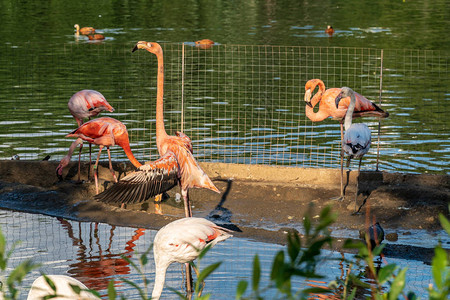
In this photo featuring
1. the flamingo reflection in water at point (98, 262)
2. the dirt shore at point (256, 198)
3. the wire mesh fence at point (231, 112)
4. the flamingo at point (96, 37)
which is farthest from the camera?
the flamingo at point (96, 37)

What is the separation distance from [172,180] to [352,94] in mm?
3159

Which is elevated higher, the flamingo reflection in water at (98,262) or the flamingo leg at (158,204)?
the flamingo reflection in water at (98,262)

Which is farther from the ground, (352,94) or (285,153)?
(352,94)

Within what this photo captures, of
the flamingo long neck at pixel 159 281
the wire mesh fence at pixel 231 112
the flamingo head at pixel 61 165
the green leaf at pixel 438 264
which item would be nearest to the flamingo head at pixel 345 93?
the wire mesh fence at pixel 231 112

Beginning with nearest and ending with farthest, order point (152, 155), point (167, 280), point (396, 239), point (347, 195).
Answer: point (167, 280), point (396, 239), point (347, 195), point (152, 155)

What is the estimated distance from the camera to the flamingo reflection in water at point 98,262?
249 inches

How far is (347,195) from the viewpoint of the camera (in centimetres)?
878

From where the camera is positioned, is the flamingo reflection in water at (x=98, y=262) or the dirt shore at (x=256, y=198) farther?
the dirt shore at (x=256, y=198)

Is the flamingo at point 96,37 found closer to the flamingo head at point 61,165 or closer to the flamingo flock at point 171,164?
the flamingo flock at point 171,164

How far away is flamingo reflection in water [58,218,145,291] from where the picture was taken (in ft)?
20.8

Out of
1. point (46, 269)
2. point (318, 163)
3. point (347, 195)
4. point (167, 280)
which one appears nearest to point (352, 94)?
point (347, 195)

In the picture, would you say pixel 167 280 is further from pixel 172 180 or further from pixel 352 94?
pixel 352 94

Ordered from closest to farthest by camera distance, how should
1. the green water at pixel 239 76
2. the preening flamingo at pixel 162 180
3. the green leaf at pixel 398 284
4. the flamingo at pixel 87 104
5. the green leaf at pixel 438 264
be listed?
1. the green leaf at pixel 438 264
2. the green leaf at pixel 398 284
3. the preening flamingo at pixel 162 180
4. the flamingo at pixel 87 104
5. the green water at pixel 239 76

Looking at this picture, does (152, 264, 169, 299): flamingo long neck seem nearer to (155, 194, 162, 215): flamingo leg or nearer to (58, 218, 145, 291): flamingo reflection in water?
(58, 218, 145, 291): flamingo reflection in water
